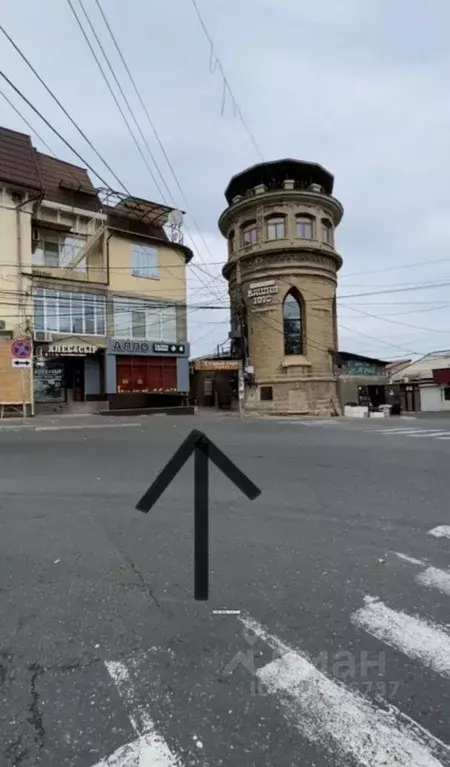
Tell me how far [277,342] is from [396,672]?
105 feet

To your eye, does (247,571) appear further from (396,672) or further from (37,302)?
(37,302)

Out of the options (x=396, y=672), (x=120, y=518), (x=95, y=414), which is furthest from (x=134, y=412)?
(x=396, y=672)

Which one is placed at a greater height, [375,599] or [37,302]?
[37,302]

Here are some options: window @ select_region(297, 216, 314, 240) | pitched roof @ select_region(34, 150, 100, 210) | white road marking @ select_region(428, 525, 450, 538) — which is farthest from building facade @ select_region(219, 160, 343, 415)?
white road marking @ select_region(428, 525, 450, 538)

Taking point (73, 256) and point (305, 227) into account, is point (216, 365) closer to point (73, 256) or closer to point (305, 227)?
point (305, 227)

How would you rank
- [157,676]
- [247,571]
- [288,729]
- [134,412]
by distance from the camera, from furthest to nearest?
[134,412] < [247,571] < [157,676] < [288,729]

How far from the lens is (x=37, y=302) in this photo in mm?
26422

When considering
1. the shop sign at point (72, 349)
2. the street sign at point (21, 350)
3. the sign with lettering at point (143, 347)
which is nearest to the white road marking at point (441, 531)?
the street sign at point (21, 350)

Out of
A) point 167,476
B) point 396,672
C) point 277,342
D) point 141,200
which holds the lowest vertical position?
point 396,672

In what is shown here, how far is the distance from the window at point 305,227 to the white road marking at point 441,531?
103 feet

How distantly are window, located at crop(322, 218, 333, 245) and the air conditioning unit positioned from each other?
21.0 m

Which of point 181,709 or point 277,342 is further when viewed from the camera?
point 277,342

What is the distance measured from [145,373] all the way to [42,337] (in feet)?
22.1

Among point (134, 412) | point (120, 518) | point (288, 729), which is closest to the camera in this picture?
point (288, 729)
